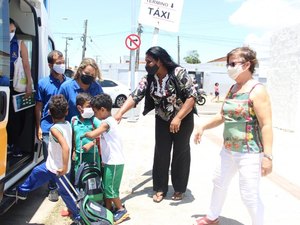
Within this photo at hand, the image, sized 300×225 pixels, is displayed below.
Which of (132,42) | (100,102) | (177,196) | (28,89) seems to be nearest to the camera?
(100,102)

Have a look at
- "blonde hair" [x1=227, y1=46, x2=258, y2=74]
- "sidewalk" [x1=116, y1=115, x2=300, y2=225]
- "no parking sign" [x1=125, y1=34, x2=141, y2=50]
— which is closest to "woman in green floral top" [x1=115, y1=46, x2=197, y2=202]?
"sidewalk" [x1=116, y1=115, x2=300, y2=225]

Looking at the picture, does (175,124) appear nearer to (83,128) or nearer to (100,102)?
(100,102)

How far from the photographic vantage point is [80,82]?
4.01 m

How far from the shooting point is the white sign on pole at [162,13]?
16.8 ft

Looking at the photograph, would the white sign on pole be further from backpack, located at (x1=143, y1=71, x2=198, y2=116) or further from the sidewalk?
the sidewalk

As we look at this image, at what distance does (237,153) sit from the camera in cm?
319

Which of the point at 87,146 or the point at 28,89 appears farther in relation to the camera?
the point at 28,89

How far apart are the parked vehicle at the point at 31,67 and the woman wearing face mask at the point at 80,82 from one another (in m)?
0.50

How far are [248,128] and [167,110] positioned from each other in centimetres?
126

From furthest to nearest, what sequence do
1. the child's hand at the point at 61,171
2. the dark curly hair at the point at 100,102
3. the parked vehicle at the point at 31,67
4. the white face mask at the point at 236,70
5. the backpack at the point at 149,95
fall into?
the backpack at the point at 149,95
the dark curly hair at the point at 100,102
the child's hand at the point at 61,171
the white face mask at the point at 236,70
the parked vehicle at the point at 31,67

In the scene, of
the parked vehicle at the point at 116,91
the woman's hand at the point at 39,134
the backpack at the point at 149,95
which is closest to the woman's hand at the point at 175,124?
the backpack at the point at 149,95

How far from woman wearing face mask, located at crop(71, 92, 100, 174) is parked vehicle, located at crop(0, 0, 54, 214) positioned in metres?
0.67

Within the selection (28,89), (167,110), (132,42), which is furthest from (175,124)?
(132,42)

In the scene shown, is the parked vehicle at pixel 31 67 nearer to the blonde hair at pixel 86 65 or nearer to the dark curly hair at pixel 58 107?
the dark curly hair at pixel 58 107
